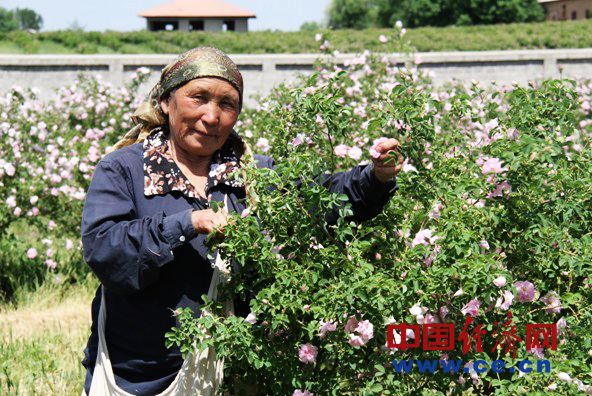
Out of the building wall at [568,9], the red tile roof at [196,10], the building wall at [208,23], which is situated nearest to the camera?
the red tile roof at [196,10]

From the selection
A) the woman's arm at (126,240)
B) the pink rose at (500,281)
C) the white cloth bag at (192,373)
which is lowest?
the white cloth bag at (192,373)

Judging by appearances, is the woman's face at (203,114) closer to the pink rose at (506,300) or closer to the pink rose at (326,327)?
the pink rose at (326,327)

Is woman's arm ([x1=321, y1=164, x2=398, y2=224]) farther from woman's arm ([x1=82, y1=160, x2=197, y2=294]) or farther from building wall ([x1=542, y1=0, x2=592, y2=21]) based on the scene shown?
building wall ([x1=542, y1=0, x2=592, y2=21])

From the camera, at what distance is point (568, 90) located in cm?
324

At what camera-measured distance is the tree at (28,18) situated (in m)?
130

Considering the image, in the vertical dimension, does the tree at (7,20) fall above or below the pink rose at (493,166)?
above

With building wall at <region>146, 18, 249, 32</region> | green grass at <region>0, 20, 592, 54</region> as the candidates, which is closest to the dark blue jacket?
green grass at <region>0, 20, 592, 54</region>

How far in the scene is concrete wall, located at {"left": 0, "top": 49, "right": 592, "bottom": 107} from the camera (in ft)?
49.9

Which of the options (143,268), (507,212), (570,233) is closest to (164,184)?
(143,268)

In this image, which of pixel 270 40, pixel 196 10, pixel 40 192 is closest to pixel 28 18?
pixel 196 10

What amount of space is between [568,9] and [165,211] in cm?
7691

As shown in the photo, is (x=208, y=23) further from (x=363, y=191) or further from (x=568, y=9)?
(x=363, y=191)

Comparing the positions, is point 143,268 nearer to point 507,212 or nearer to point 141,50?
point 507,212

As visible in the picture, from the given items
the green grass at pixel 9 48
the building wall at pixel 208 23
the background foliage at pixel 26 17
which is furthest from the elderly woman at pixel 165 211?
the background foliage at pixel 26 17
